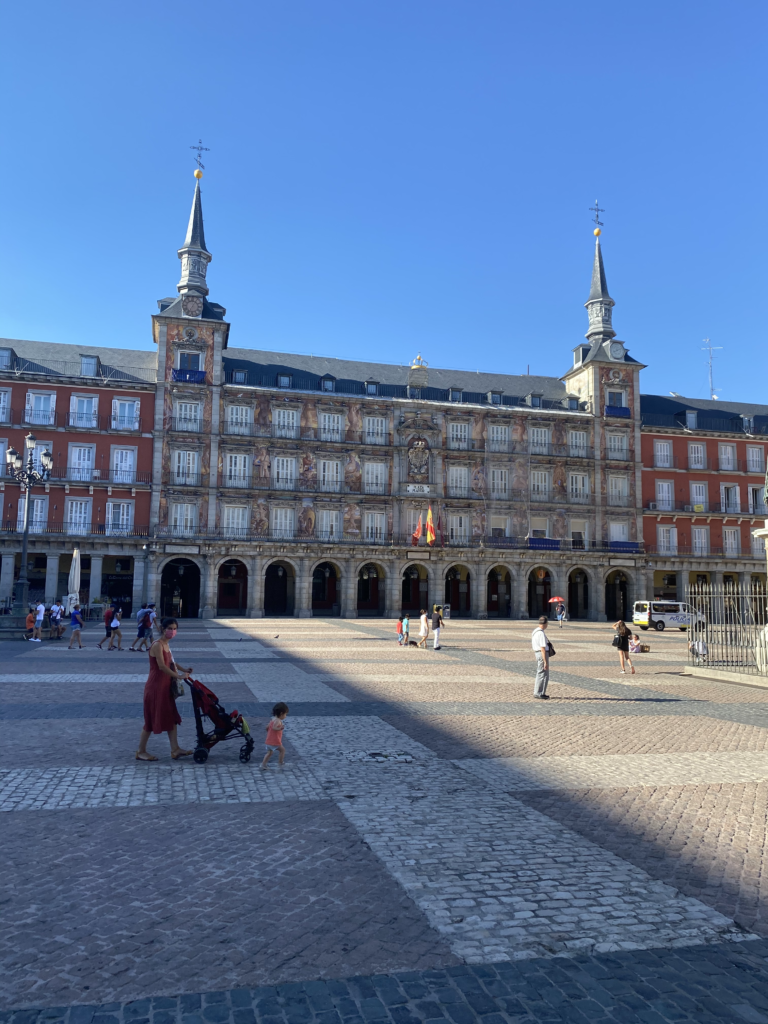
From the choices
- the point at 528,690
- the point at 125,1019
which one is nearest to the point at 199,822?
the point at 125,1019

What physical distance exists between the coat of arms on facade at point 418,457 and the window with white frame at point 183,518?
1372cm

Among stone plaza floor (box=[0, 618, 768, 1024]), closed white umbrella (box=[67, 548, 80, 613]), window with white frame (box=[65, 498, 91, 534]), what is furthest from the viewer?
window with white frame (box=[65, 498, 91, 534])

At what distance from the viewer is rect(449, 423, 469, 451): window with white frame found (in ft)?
153

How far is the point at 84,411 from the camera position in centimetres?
4134

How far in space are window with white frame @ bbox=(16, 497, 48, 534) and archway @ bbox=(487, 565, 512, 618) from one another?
27947 mm

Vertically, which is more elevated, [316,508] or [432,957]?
[316,508]

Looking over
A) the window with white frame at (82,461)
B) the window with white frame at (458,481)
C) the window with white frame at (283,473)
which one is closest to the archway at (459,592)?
the window with white frame at (458,481)

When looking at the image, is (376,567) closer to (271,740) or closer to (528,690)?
(528,690)

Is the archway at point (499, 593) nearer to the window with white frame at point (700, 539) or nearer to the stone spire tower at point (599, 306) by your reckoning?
the window with white frame at point (700, 539)

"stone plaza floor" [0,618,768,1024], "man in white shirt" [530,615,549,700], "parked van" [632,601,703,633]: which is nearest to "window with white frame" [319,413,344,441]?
"parked van" [632,601,703,633]

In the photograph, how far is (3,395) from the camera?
4034 centimetres

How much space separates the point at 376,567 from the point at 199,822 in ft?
139

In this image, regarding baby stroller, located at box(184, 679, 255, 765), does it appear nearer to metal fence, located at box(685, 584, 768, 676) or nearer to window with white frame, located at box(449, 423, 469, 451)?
metal fence, located at box(685, 584, 768, 676)

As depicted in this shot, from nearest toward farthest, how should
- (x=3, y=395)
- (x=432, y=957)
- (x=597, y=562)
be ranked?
(x=432, y=957), (x=3, y=395), (x=597, y=562)
